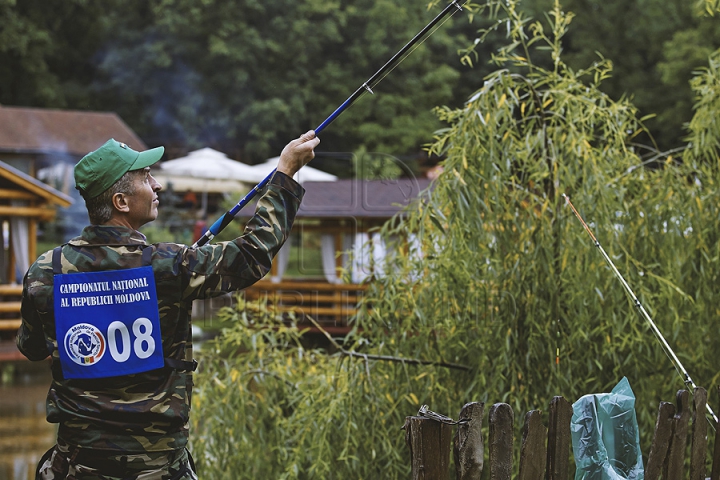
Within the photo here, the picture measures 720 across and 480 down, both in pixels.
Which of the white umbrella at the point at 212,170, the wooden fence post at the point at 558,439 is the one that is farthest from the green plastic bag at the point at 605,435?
the white umbrella at the point at 212,170

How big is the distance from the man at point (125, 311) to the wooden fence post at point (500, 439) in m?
0.89

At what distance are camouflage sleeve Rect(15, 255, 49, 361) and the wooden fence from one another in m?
1.10

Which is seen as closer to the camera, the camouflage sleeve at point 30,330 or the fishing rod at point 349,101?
the camouflage sleeve at point 30,330

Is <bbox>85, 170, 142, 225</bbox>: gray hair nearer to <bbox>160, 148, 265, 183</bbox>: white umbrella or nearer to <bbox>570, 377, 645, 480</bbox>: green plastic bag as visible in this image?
<bbox>570, 377, 645, 480</bbox>: green plastic bag

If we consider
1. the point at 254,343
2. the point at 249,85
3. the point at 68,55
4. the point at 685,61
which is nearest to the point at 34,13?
the point at 68,55

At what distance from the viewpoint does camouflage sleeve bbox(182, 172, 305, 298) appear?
96.7 inches

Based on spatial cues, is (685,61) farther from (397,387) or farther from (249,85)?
(397,387)

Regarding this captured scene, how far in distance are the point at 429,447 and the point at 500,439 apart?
0.24 meters

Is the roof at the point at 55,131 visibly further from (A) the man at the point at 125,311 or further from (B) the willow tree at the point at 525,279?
(A) the man at the point at 125,311

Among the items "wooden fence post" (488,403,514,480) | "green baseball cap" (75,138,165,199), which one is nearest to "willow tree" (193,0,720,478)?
"wooden fence post" (488,403,514,480)

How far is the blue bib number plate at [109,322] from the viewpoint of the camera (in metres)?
2.48

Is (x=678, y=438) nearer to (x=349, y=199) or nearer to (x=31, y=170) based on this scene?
(x=349, y=199)

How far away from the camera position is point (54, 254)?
254cm

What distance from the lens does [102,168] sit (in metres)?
2.55
